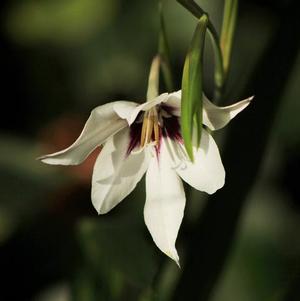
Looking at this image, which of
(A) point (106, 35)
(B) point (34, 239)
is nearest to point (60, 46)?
(A) point (106, 35)

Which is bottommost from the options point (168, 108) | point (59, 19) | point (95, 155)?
point (95, 155)

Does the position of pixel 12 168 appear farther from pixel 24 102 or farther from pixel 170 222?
pixel 170 222

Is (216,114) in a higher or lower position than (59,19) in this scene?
higher

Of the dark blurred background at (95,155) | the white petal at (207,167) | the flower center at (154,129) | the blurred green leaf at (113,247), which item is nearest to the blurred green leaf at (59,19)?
the dark blurred background at (95,155)

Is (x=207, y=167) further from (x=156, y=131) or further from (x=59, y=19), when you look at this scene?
(x=59, y=19)

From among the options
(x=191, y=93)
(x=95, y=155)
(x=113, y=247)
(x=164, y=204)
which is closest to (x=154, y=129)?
(x=164, y=204)

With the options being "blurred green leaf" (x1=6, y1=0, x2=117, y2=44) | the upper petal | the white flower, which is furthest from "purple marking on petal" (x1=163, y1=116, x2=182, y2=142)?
"blurred green leaf" (x1=6, y1=0, x2=117, y2=44)

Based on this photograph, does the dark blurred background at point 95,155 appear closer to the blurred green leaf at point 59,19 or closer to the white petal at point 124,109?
the blurred green leaf at point 59,19

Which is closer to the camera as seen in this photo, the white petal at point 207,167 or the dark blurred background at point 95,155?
the white petal at point 207,167
